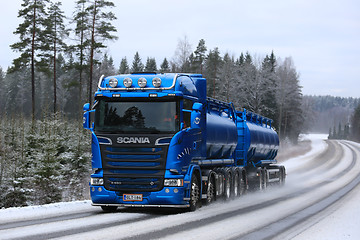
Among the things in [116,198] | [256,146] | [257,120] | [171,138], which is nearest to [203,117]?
[171,138]

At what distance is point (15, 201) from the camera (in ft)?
65.5

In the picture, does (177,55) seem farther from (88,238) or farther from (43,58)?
(88,238)

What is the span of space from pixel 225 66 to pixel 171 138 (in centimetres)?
5862

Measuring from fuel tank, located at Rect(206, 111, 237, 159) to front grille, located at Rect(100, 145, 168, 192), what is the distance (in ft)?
10.2

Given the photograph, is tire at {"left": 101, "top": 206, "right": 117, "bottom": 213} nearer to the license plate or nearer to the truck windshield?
the license plate

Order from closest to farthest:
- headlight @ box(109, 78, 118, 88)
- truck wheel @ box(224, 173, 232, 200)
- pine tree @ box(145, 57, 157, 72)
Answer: headlight @ box(109, 78, 118, 88) < truck wheel @ box(224, 173, 232, 200) < pine tree @ box(145, 57, 157, 72)

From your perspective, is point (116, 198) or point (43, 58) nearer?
point (116, 198)

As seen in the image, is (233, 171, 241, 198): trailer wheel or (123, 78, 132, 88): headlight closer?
(123, 78, 132, 88): headlight

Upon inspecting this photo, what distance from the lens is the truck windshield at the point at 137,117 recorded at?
504 inches

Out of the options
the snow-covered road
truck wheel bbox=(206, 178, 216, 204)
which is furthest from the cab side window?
truck wheel bbox=(206, 178, 216, 204)

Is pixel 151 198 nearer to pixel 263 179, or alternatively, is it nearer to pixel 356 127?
pixel 263 179

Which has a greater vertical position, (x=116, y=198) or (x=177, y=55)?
(x=177, y=55)

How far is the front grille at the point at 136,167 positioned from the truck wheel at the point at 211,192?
3.05m

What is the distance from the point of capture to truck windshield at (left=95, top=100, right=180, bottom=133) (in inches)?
504
